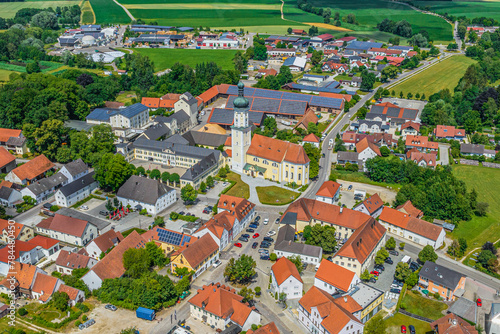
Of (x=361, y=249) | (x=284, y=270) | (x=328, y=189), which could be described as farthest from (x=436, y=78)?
(x=284, y=270)

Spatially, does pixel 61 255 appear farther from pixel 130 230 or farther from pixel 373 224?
pixel 373 224

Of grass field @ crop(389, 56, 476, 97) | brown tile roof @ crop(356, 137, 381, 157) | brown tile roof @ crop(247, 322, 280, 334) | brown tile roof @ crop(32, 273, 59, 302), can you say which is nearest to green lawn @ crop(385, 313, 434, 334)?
brown tile roof @ crop(247, 322, 280, 334)

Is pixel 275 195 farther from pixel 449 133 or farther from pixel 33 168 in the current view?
pixel 449 133

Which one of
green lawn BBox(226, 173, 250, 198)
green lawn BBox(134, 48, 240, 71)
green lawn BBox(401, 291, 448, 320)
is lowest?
green lawn BBox(401, 291, 448, 320)

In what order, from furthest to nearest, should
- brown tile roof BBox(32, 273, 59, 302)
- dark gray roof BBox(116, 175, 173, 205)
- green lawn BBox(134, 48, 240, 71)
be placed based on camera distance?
1. green lawn BBox(134, 48, 240, 71)
2. dark gray roof BBox(116, 175, 173, 205)
3. brown tile roof BBox(32, 273, 59, 302)

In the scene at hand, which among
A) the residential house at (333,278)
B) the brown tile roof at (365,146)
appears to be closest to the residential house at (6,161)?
the residential house at (333,278)

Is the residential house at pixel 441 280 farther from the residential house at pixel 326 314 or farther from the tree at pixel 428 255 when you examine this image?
the residential house at pixel 326 314

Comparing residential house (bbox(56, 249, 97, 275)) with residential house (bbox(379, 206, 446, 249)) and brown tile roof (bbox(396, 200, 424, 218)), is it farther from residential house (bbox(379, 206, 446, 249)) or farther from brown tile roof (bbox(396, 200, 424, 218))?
brown tile roof (bbox(396, 200, 424, 218))

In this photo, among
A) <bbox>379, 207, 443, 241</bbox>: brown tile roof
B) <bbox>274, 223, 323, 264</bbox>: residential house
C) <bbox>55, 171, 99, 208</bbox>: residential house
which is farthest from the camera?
<bbox>55, 171, 99, 208</bbox>: residential house
